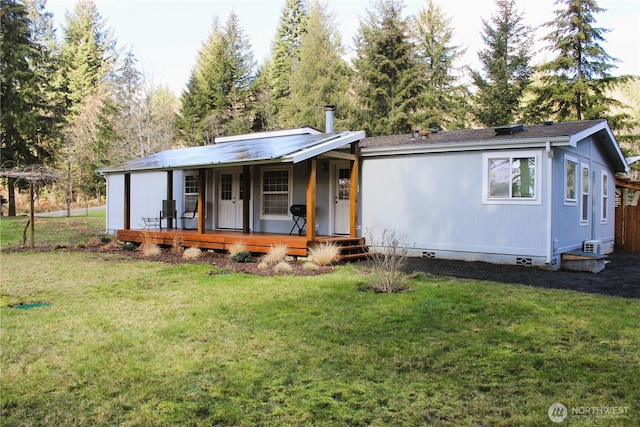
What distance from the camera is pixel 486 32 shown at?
23.0 m

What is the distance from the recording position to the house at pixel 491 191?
29.2 feet

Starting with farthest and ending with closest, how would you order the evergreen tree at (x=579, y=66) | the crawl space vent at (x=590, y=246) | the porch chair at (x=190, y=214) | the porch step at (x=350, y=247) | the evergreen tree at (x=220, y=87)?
the evergreen tree at (x=220, y=87) < the evergreen tree at (x=579, y=66) < the porch chair at (x=190, y=214) < the crawl space vent at (x=590, y=246) < the porch step at (x=350, y=247)

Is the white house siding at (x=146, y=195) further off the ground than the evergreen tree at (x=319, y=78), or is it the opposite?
the evergreen tree at (x=319, y=78)

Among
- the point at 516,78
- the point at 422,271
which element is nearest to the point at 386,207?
the point at 422,271

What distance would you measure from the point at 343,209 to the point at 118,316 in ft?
23.6

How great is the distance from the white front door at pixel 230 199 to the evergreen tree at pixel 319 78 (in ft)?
42.7

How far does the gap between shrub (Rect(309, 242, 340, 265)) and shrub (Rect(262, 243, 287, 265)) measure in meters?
0.57

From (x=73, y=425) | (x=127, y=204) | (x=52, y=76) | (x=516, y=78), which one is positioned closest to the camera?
(x=73, y=425)

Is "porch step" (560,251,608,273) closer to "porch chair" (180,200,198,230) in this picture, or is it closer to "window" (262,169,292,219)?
"window" (262,169,292,219)

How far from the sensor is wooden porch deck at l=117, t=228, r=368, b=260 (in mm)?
9695

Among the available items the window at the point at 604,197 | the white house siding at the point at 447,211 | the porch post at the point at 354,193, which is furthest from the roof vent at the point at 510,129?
the window at the point at 604,197

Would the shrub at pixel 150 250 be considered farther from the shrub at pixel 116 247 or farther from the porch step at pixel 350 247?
the porch step at pixel 350 247

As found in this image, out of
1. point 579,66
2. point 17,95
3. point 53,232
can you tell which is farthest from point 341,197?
point 17,95

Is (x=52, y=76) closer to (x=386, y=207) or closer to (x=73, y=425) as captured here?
(x=386, y=207)
